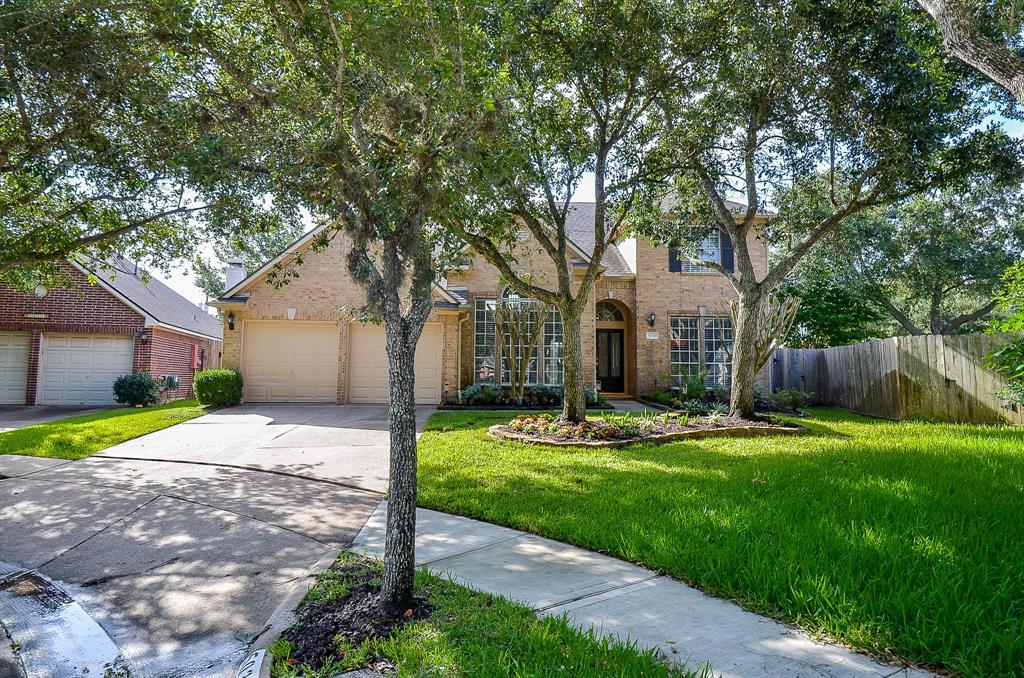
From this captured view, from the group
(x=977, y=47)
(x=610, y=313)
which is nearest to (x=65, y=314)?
(x=610, y=313)

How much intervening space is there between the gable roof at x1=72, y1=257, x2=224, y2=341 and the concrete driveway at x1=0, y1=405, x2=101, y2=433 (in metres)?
3.30

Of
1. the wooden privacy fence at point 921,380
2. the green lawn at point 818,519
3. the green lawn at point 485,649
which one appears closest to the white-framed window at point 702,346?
the wooden privacy fence at point 921,380

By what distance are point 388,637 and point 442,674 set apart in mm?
513

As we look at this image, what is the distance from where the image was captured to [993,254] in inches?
773

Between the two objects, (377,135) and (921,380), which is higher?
(377,135)

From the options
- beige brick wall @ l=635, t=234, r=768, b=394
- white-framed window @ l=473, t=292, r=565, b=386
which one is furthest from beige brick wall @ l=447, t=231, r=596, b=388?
beige brick wall @ l=635, t=234, r=768, b=394

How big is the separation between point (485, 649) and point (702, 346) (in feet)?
49.7

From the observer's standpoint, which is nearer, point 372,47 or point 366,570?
point 366,570

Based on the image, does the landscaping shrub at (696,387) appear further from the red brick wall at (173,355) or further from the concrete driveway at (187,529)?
the red brick wall at (173,355)

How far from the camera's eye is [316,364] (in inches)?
580

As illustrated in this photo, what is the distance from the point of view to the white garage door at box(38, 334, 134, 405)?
15789 mm

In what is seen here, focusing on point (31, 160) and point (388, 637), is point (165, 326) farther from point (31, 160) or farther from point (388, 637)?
point (388, 637)

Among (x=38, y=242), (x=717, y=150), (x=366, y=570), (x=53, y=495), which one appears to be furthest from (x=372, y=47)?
(x=717, y=150)

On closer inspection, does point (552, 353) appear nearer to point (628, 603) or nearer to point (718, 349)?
point (718, 349)
